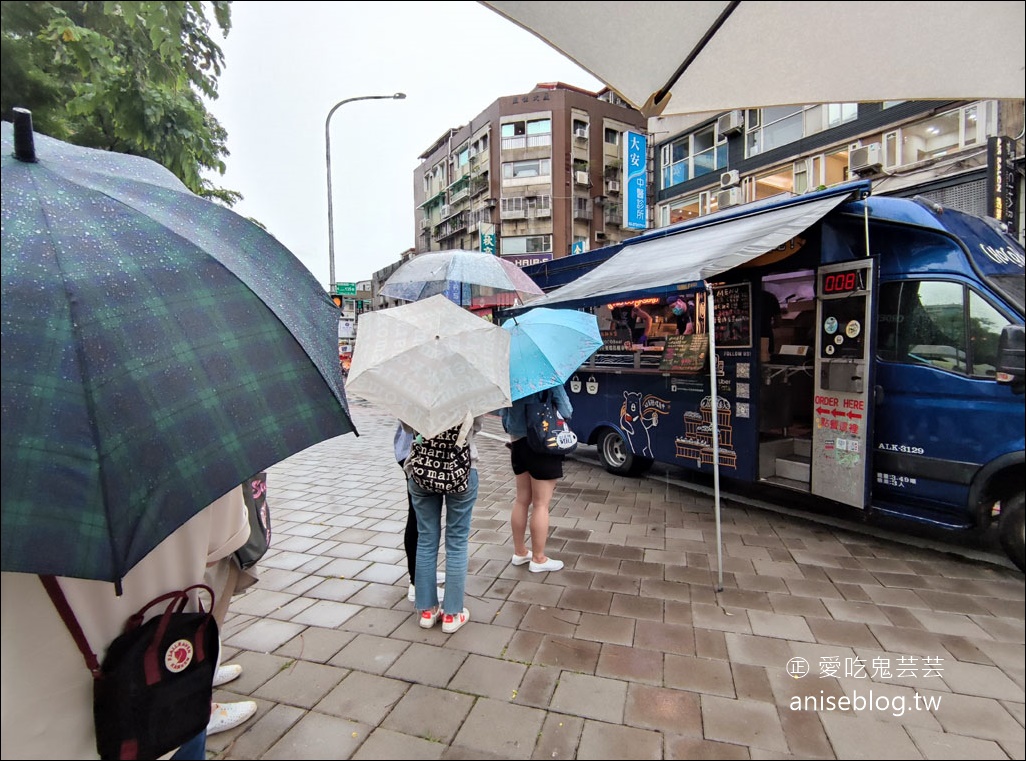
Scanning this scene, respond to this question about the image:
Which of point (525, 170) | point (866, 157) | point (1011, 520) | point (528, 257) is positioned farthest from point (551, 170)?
point (1011, 520)

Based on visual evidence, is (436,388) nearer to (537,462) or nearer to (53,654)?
(537,462)

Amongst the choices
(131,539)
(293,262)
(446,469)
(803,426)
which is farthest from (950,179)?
(131,539)

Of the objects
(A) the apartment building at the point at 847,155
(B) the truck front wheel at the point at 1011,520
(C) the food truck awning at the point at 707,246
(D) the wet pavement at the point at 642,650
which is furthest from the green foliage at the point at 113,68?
(A) the apartment building at the point at 847,155

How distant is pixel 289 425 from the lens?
143 cm

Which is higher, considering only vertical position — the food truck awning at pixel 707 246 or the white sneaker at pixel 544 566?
the food truck awning at pixel 707 246

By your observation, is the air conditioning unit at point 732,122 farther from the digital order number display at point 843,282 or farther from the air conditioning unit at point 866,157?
the digital order number display at point 843,282

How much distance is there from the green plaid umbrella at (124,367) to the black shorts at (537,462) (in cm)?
229

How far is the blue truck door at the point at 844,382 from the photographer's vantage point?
14.7 feet

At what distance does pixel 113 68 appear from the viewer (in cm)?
256

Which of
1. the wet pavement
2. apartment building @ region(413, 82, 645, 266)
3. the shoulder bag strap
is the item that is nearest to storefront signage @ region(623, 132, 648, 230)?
apartment building @ region(413, 82, 645, 266)

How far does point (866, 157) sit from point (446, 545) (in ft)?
55.8

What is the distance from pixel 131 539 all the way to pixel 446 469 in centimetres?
185

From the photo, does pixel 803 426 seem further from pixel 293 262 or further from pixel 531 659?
pixel 293 262

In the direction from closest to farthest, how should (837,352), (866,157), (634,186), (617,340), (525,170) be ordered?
(837,352)
(617,340)
(866,157)
(634,186)
(525,170)
